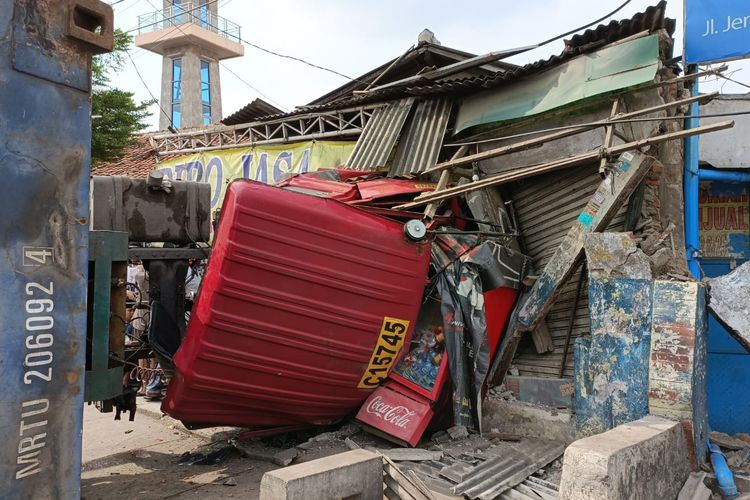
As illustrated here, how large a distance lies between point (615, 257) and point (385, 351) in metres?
2.36

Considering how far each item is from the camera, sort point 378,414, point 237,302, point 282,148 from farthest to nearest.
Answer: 1. point 282,148
2. point 378,414
3. point 237,302

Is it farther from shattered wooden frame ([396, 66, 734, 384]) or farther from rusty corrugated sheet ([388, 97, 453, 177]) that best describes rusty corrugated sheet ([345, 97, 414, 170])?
shattered wooden frame ([396, 66, 734, 384])

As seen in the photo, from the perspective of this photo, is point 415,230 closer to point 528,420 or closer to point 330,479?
point 528,420

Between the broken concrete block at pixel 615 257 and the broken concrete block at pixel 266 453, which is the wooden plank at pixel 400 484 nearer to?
the broken concrete block at pixel 266 453

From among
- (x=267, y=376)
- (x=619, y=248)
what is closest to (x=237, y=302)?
(x=267, y=376)

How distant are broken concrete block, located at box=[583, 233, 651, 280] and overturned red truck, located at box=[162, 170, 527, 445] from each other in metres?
1.14

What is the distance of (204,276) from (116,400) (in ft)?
4.33

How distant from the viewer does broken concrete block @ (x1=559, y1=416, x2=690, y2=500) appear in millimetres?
3412

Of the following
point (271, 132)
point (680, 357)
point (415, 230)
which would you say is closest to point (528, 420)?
point (680, 357)

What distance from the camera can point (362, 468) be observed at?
401 centimetres

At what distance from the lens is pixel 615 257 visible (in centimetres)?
545

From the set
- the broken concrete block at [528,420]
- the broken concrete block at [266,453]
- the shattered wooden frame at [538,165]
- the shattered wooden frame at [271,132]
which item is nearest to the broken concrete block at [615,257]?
the shattered wooden frame at [538,165]

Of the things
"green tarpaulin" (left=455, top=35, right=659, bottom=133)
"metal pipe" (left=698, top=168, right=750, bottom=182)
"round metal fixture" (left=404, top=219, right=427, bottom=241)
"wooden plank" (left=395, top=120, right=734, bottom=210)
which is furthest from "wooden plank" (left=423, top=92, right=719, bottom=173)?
"metal pipe" (left=698, top=168, right=750, bottom=182)

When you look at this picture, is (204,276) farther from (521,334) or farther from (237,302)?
(521,334)
